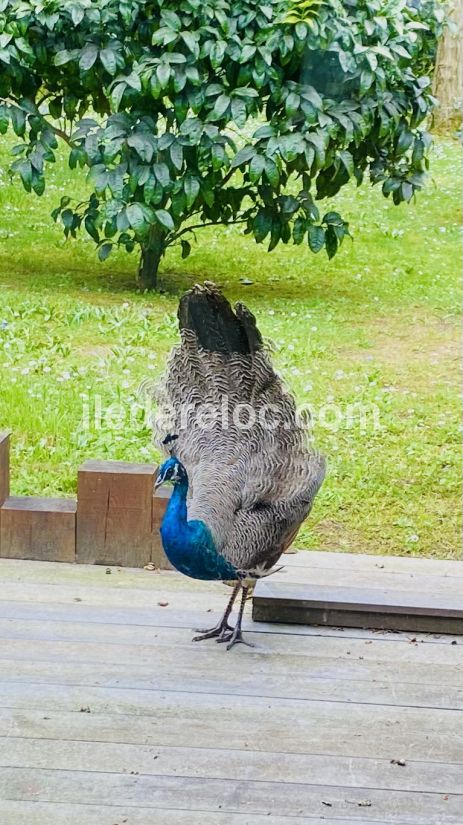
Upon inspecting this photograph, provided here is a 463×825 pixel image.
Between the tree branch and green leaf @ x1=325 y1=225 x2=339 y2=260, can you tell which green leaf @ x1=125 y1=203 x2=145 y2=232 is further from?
green leaf @ x1=325 y1=225 x2=339 y2=260

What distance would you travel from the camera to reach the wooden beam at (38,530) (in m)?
2.17

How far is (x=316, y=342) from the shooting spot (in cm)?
354

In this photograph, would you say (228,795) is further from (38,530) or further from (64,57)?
(64,57)

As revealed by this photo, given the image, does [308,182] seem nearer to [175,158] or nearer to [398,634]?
[175,158]

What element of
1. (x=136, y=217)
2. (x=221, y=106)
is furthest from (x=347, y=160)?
(x=136, y=217)

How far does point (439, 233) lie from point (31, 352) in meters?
2.04

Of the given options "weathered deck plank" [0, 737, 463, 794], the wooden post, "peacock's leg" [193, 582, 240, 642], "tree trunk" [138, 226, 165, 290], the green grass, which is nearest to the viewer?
"weathered deck plank" [0, 737, 463, 794]

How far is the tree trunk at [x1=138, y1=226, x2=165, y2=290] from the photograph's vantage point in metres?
4.03

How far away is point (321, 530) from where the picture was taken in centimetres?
259

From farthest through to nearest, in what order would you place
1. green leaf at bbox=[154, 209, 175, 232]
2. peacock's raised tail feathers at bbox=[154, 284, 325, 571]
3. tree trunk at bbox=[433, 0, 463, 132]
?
1. tree trunk at bbox=[433, 0, 463, 132]
2. green leaf at bbox=[154, 209, 175, 232]
3. peacock's raised tail feathers at bbox=[154, 284, 325, 571]

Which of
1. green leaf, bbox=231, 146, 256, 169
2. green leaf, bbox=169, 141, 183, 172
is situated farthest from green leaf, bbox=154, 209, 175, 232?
green leaf, bbox=231, 146, 256, 169

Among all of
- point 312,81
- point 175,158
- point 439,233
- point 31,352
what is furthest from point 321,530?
point 439,233

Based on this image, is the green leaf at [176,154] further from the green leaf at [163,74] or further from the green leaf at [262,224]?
the green leaf at [262,224]

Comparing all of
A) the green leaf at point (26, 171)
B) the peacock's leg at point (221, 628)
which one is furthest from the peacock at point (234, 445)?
the green leaf at point (26, 171)
